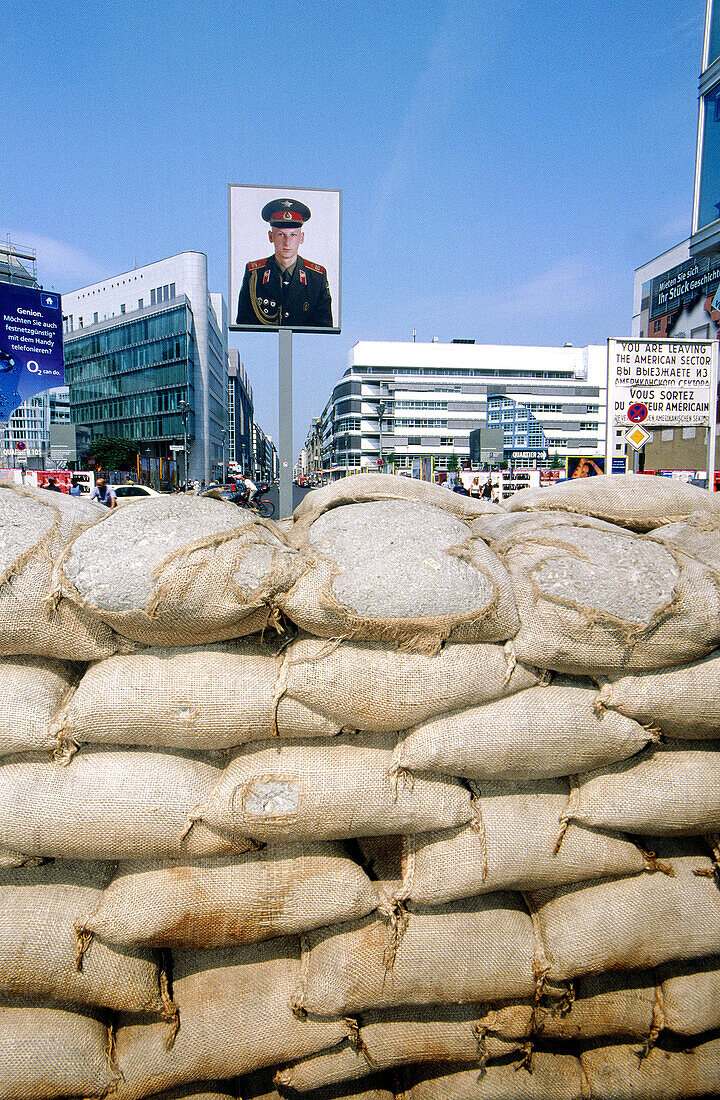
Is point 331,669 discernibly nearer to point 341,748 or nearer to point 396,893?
point 341,748

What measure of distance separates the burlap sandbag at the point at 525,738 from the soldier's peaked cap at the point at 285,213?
28.4 feet

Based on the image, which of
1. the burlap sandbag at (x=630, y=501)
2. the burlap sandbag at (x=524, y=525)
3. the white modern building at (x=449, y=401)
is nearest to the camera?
the burlap sandbag at (x=524, y=525)

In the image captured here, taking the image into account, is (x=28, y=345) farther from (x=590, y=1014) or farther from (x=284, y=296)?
(x=590, y=1014)

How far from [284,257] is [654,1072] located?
9.20 meters

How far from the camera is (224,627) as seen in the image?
1.56 metres

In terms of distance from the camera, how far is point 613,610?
62.3 inches

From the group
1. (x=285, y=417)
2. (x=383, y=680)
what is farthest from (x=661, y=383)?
(x=383, y=680)

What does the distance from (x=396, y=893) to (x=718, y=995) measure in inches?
41.0

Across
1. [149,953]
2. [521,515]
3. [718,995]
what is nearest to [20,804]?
[149,953]

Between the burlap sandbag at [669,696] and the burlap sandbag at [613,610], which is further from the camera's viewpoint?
the burlap sandbag at [669,696]

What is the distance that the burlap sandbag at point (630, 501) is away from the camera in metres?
2.21

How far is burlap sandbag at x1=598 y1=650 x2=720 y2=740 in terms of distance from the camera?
1.68 meters

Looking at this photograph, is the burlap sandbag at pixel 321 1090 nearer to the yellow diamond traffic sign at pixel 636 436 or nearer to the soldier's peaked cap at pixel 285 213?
the soldier's peaked cap at pixel 285 213

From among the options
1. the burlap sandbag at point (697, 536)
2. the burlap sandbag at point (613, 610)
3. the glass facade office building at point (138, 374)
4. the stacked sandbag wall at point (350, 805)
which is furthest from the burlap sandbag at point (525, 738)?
the glass facade office building at point (138, 374)
